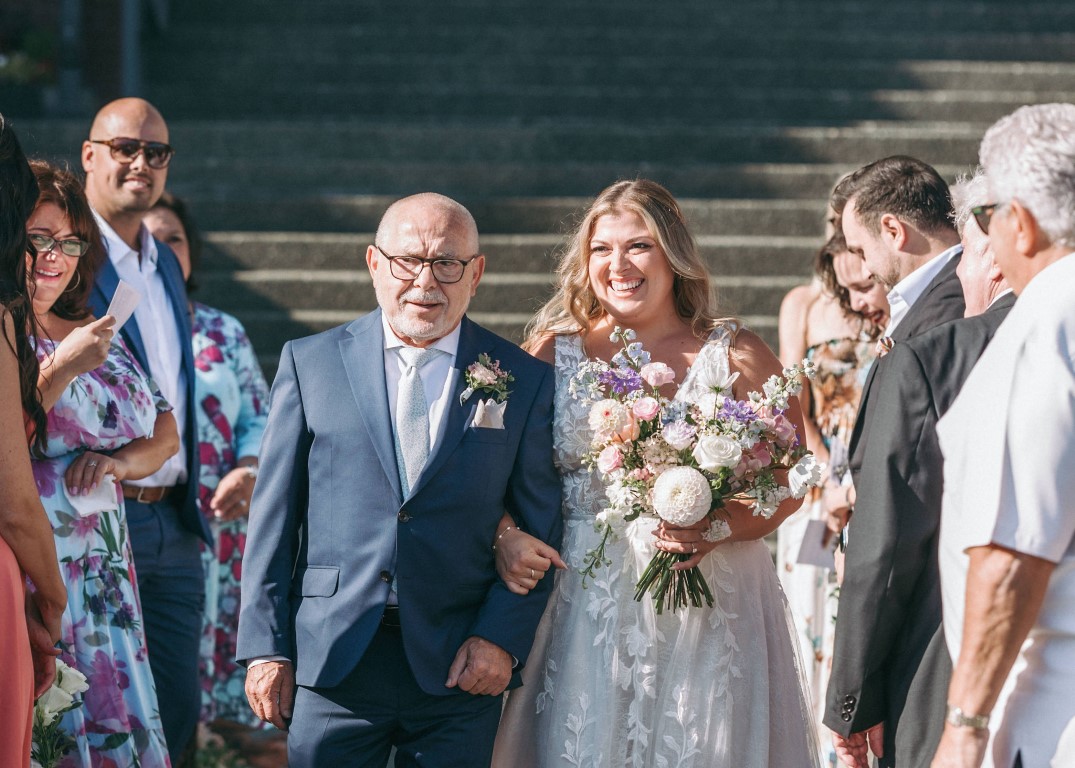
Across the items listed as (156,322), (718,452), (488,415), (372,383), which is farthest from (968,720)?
(156,322)

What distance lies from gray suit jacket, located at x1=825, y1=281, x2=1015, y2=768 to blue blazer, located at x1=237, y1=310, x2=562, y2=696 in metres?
0.87

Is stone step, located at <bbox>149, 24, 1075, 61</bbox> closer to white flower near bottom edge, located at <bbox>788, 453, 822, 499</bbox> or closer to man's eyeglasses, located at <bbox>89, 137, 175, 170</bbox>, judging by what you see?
man's eyeglasses, located at <bbox>89, 137, 175, 170</bbox>

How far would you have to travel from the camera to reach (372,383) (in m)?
3.70

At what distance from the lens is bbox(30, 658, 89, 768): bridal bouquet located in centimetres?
352

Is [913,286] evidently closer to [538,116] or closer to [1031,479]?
[1031,479]

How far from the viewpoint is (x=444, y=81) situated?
11.1 m

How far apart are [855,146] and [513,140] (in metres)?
2.45

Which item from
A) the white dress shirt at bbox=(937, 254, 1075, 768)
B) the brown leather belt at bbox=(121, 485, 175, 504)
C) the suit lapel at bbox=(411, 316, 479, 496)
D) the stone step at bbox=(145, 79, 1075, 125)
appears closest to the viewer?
the white dress shirt at bbox=(937, 254, 1075, 768)

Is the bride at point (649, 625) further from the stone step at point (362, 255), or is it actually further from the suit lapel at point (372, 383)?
the stone step at point (362, 255)

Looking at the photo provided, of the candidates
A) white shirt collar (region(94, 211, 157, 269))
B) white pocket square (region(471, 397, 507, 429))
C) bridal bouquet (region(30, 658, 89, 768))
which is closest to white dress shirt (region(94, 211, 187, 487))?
white shirt collar (region(94, 211, 157, 269))

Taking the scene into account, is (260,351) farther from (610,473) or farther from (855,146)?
(610,473)

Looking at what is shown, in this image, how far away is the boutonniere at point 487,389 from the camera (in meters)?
3.69

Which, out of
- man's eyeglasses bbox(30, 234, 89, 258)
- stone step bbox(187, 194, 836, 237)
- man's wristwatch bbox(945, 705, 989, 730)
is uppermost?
stone step bbox(187, 194, 836, 237)

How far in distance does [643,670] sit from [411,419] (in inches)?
38.0
